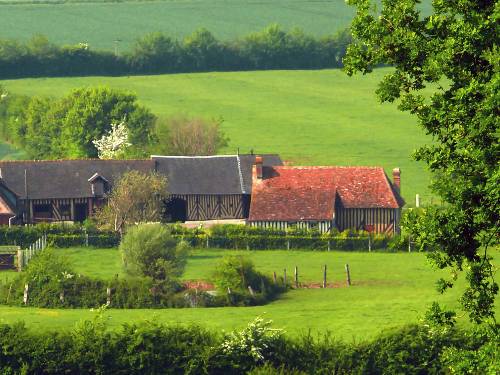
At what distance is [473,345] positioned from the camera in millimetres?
40000

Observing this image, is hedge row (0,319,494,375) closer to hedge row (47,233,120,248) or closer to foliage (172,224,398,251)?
foliage (172,224,398,251)

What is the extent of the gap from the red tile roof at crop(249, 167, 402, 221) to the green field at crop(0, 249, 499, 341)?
10.2m

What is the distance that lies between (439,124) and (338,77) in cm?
13425

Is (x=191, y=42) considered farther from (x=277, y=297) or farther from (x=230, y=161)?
(x=277, y=297)

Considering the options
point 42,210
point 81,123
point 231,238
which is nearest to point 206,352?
point 231,238

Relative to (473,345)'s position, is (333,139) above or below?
below

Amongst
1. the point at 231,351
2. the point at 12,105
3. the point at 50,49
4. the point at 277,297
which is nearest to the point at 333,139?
the point at 12,105

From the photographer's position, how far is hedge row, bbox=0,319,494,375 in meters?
40.2

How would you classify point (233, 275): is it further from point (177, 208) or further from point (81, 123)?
point (81, 123)

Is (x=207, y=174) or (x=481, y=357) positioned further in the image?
(x=207, y=174)

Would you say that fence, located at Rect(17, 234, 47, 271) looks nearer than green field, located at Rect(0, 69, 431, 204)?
Yes

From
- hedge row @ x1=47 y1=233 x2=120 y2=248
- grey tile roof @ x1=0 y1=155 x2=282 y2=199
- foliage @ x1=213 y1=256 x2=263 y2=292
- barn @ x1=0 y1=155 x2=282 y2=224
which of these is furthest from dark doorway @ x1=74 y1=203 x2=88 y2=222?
foliage @ x1=213 y1=256 x2=263 y2=292

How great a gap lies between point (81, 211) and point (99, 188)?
5.81 ft

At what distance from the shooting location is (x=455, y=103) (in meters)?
21.4
